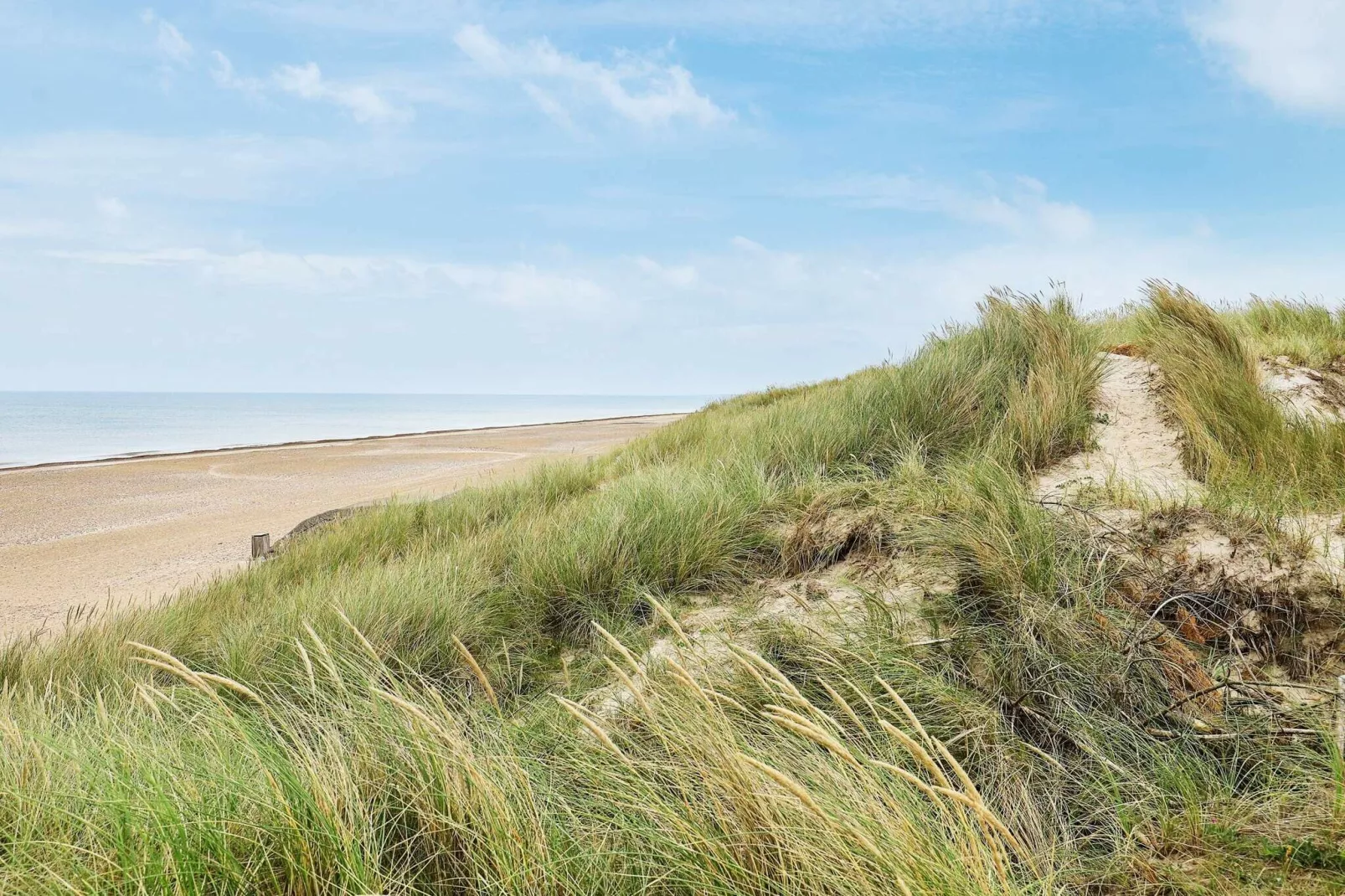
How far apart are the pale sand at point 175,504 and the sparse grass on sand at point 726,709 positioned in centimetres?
280

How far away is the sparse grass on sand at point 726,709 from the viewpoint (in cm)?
181

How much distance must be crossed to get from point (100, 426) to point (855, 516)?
130ft

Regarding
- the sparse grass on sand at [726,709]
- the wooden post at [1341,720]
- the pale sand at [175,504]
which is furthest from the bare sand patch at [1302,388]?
the pale sand at [175,504]

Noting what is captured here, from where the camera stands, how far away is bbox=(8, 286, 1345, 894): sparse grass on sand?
5.95 feet

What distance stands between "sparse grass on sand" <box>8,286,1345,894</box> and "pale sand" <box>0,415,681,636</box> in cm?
280

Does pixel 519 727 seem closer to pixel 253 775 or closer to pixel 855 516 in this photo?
pixel 253 775

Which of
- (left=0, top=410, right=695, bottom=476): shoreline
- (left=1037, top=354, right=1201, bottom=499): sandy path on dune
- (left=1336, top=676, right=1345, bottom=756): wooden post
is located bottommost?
(left=1336, top=676, right=1345, bottom=756): wooden post

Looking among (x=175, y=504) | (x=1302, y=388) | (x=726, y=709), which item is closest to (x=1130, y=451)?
(x=1302, y=388)

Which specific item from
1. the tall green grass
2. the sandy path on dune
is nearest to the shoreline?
the tall green grass

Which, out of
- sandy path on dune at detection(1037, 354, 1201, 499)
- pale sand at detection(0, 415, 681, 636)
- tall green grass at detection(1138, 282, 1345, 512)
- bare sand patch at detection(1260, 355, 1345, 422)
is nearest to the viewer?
tall green grass at detection(1138, 282, 1345, 512)

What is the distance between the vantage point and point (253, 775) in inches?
83.7

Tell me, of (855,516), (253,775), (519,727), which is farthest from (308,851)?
(855,516)

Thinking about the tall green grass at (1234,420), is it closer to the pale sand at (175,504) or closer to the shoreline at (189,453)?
the pale sand at (175,504)

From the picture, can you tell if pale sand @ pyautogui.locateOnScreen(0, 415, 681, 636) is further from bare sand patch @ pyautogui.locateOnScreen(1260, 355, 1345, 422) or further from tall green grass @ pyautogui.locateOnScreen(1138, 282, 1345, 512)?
bare sand patch @ pyautogui.locateOnScreen(1260, 355, 1345, 422)
